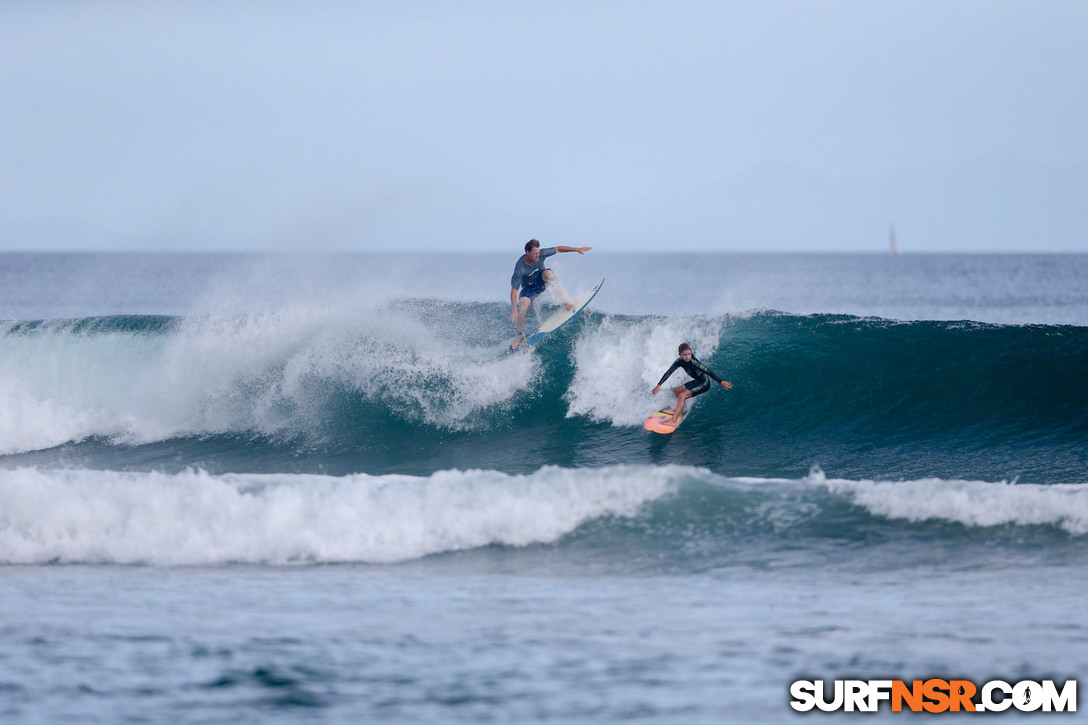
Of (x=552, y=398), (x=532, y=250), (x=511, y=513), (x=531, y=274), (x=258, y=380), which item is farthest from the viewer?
(x=258, y=380)

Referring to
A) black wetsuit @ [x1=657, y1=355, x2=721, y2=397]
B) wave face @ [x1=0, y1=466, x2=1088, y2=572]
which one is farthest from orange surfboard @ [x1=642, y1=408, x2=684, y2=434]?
wave face @ [x1=0, y1=466, x2=1088, y2=572]

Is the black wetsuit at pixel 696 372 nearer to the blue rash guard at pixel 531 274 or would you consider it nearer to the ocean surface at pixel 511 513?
the ocean surface at pixel 511 513

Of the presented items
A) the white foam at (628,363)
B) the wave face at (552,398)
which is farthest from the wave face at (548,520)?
the white foam at (628,363)

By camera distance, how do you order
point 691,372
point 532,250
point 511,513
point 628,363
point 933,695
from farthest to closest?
point 628,363, point 532,250, point 691,372, point 511,513, point 933,695

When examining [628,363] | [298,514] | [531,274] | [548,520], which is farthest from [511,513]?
[628,363]

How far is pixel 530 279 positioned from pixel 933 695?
28.9ft

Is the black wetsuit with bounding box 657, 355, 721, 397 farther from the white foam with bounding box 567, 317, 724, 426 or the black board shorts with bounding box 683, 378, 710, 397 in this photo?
the white foam with bounding box 567, 317, 724, 426

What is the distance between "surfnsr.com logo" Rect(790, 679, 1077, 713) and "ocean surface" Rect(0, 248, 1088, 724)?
3.7 inches

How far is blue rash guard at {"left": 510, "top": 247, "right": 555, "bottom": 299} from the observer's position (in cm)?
1244

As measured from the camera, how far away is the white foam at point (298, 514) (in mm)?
7531

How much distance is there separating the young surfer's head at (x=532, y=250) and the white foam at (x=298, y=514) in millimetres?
4474

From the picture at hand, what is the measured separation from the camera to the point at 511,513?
25.7ft

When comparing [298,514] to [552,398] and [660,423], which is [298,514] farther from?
[552,398]

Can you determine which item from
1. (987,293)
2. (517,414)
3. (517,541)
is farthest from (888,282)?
(517,541)
